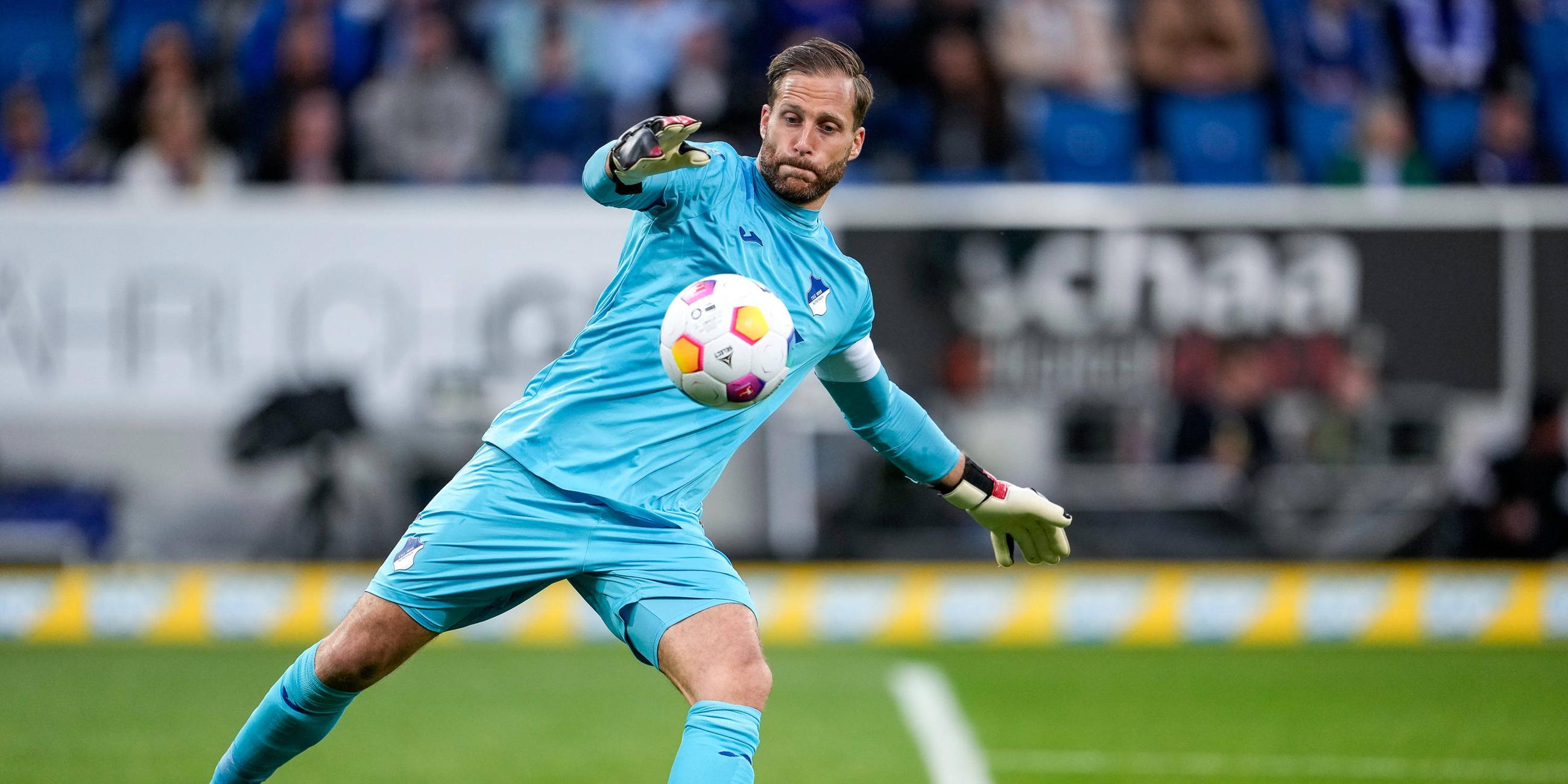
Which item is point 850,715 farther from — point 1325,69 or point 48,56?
point 48,56

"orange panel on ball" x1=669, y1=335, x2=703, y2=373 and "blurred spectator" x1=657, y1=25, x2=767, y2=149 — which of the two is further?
"blurred spectator" x1=657, y1=25, x2=767, y2=149

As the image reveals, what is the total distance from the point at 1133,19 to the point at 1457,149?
2.64m

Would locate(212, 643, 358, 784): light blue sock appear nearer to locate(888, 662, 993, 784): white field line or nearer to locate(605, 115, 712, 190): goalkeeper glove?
locate(605, 115, 712, 190): goalkeeper glove

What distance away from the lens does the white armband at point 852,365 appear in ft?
16.9

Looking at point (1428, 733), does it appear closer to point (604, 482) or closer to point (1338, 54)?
point (604, 482)

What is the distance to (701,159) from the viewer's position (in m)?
4.39

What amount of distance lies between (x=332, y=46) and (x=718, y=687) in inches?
377

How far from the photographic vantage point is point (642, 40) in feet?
43.6

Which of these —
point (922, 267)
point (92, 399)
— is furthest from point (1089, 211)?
point (92, 399)

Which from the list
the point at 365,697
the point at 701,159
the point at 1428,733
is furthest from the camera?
the point at 365,697

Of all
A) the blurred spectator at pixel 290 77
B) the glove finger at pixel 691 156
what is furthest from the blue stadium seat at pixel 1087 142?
the glove finger at pixel 691 156

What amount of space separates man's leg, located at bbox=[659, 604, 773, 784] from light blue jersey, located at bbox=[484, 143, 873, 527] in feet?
1.10

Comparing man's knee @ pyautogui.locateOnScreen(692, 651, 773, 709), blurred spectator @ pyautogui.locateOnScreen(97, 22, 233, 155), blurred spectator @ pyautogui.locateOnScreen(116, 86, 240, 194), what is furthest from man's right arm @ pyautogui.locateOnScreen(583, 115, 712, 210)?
blurred spectator @ pyautogui.locateOnScreen(97, 22, 233, 155)

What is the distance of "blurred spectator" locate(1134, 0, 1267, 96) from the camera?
13.4 metres
